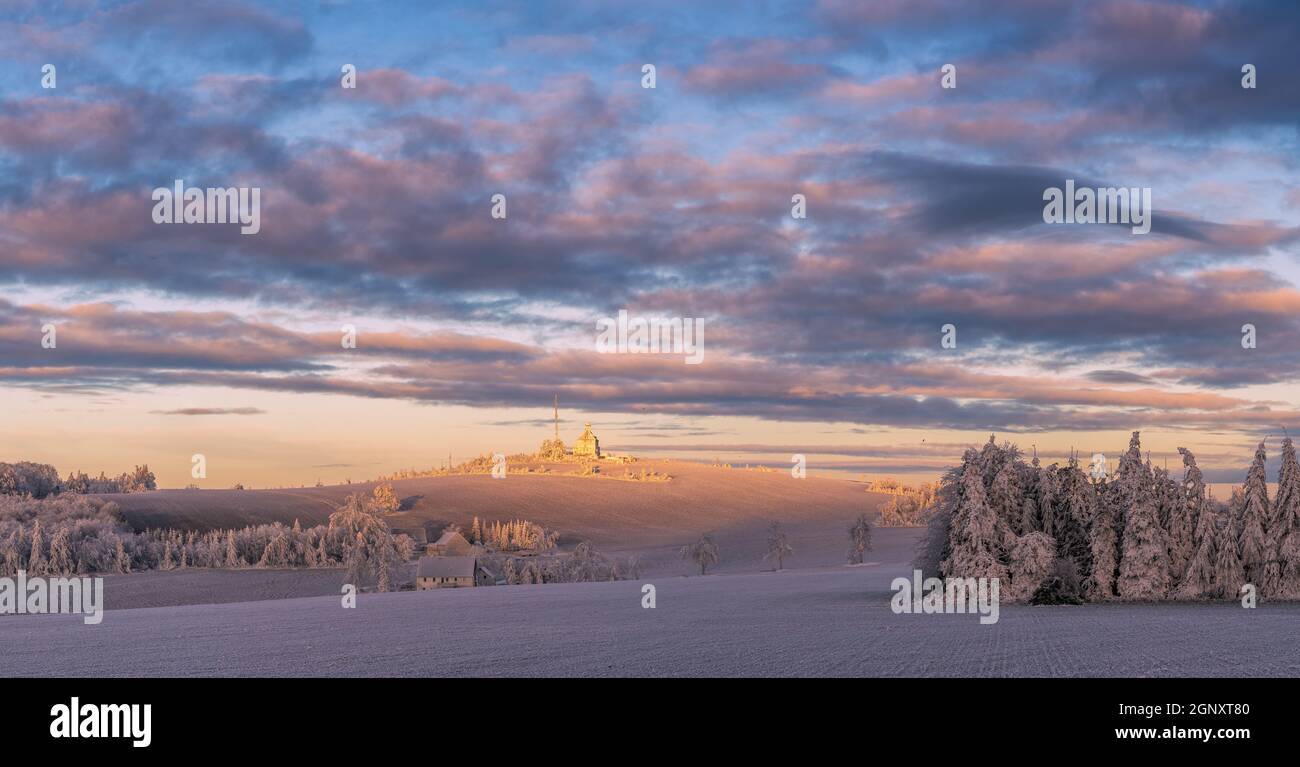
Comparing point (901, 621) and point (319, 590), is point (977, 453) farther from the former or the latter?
point (319, 590)

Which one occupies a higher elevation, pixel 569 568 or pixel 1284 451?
pixel 1284 451

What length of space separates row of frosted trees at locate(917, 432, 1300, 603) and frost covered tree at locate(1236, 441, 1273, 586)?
0.21 feet

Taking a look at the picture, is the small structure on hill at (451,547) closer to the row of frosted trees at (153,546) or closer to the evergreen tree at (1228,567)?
the row of frosted trees at (153,546)

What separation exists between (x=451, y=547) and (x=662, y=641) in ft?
432

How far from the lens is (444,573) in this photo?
123312 millimetres

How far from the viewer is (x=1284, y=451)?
67.8m

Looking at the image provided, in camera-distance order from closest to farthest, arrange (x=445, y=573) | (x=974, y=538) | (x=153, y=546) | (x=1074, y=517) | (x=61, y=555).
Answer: (x=974, y=538) → (x=1074, y=517) → (x=445, y=573) → (x=61, y=555) → (x=153, y=546)

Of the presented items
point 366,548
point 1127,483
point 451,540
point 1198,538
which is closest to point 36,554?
point 366,548

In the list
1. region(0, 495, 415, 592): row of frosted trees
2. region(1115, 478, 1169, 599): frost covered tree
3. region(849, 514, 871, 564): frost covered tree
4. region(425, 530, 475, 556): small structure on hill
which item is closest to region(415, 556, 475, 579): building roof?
region(0, 495, 415, 592): row of frosted trees

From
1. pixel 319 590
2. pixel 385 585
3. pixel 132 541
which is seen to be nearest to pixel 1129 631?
pixel 385 585

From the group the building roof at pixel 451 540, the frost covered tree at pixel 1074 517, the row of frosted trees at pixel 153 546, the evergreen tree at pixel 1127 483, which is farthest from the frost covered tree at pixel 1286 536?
the building roof at pixel 451 540

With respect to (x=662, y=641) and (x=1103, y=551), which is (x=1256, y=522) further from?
(x=662, y=641)

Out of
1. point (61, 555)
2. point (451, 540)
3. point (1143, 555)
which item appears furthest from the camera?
point (451, 540)
